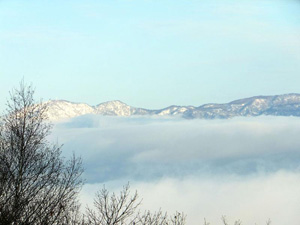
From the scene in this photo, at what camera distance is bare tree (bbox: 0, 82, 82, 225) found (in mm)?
28016

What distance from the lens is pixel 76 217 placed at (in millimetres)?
35531

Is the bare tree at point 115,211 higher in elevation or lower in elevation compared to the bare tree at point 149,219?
higher

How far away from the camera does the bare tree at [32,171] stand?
28016 mm

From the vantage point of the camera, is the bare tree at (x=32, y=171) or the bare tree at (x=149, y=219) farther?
the bare tree at (x=149, y=219)

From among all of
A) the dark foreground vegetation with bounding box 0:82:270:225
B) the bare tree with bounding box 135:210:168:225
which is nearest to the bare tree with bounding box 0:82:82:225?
the dark foreground vegetation with bounding box 0:82:270:225

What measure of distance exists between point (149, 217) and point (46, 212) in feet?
29.5

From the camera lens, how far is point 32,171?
98.2 ft

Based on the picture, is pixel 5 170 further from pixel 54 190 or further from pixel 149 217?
pixel 149 217

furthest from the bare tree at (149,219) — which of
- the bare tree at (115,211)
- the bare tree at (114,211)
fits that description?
the bare tree at (114,211)

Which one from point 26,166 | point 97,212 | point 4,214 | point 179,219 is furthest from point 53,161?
point 179,219

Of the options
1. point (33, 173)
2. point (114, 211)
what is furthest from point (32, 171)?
point (114, 211)

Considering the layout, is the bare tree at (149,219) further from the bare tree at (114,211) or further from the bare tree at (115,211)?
the bare tree at (114,211)

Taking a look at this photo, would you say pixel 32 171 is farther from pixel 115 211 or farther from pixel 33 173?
pixel 115 211

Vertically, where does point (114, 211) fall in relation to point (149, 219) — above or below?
above
